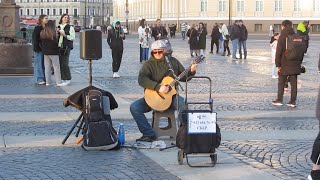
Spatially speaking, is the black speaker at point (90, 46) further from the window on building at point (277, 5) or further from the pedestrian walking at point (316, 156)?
the window on building at point (277, 5)

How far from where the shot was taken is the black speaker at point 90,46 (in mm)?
10969

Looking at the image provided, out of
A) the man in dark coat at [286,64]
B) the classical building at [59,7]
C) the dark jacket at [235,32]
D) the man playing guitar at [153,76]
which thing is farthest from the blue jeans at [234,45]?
the classical building at [59,7]

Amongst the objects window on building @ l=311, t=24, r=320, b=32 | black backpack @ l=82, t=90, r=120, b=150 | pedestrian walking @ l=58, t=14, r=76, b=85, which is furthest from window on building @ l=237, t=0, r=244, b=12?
black backpack @ l=82, t=90, r=120, b=150

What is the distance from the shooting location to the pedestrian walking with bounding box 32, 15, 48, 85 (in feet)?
58.8

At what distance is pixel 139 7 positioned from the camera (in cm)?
11256

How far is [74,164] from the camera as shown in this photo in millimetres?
8570

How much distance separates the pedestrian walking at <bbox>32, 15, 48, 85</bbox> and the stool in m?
8.40

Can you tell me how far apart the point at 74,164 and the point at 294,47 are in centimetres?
644

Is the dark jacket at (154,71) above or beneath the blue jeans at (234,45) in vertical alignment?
above

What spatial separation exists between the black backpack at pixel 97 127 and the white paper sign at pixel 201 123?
5.10ft

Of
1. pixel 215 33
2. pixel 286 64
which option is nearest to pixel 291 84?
pixel 286 64

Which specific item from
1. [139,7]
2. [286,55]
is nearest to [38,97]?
[286,55]

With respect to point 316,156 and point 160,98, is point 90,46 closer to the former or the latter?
point 160,98

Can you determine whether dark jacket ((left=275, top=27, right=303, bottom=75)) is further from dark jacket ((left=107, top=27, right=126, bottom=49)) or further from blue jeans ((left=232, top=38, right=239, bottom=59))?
blue jeans ((left=232, top=38, right=239, bottom=59))
